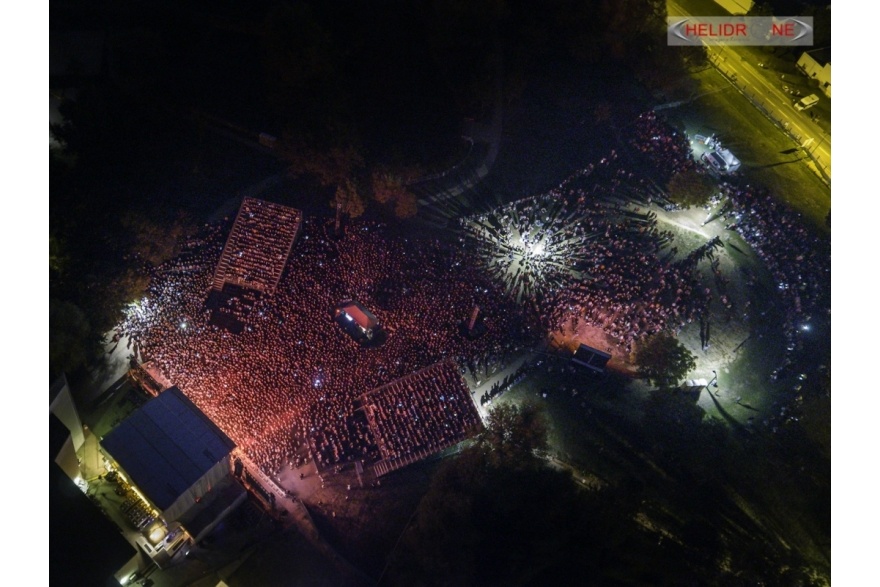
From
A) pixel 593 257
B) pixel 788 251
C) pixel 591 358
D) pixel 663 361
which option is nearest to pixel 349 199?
pixel 593 257

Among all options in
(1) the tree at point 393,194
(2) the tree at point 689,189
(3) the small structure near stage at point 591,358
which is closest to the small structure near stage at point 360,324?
(1) the tree at point 393,194

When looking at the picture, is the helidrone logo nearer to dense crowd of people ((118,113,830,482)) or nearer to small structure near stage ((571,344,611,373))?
dense crowd of people ((118,113,830,482))

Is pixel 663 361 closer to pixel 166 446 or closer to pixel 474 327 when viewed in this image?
pixel 474 327

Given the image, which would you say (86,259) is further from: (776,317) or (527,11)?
(776,317)

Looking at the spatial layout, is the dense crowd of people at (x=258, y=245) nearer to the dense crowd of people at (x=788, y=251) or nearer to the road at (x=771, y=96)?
the dense crowd of people at (x=788, y=251)

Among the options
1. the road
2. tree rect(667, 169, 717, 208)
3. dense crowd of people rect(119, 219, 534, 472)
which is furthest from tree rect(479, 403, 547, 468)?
the road

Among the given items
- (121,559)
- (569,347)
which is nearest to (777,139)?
(569,347)

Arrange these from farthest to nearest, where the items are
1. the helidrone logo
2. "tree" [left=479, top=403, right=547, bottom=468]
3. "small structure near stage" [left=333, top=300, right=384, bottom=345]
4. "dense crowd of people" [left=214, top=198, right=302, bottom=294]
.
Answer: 1. the helidrone logo
2. "dense crowd of people" [left=214, top=198, right=302, bottom=294]
3. "small structure near stage" [left=333, top=300, right=384, bottom=345]
4. "tree" [left=479, top=403, right=547, bottom=468]
